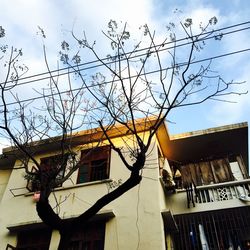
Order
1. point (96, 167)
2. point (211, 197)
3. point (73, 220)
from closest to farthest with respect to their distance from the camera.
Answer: point (73, 220) → point (211, 197) → point (96, 167)

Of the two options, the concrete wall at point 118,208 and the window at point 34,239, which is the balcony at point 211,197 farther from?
the window at point 34,239

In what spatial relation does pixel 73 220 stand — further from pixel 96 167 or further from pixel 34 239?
pixel 96 167

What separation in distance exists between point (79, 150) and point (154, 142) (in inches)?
105

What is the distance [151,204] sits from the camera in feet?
25.4

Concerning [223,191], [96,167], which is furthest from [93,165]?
[223,191]

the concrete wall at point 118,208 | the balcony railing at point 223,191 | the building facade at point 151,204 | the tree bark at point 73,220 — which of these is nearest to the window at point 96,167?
the building facade at point 151,204

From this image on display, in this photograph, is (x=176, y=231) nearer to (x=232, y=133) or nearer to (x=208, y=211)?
(x=208, y=211)

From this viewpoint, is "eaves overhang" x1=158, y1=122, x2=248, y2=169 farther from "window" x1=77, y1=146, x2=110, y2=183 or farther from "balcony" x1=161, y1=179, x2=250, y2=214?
"window" x1=77, y1=146, x2=110, y2=183

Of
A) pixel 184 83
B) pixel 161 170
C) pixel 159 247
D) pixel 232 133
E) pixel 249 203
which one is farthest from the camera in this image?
pixel 232 133

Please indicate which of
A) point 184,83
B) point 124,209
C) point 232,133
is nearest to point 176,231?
point 124,209

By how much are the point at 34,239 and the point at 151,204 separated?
3474mm

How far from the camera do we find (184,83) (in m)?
6.14

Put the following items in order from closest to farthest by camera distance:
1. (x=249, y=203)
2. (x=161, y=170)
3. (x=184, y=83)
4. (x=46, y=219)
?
(x=46, y=219)
(x=184, y=83)
(x=249, y=203)
(x=161, y=170)

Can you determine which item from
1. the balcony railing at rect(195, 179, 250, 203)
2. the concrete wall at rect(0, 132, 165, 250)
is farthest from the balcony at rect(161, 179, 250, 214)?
the concrete wall at rect(0, 132, 165, 250)
